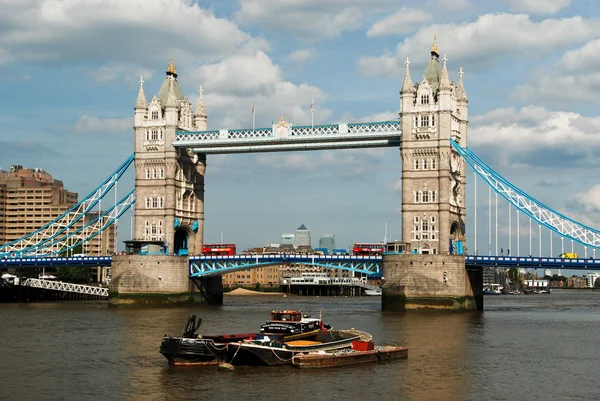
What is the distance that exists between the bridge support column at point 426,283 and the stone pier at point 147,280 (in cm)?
2695

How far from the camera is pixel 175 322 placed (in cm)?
8206

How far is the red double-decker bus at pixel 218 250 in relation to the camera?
4660 inches

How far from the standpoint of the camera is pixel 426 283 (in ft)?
320

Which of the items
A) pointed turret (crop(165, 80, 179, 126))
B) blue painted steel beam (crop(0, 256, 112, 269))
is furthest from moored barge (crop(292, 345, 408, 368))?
blue painted steel beam (crop(0, 256, 112, 269))

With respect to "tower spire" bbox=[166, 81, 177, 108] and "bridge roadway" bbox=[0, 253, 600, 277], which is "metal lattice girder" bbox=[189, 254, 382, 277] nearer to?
"bridge roadway" bbox=[0, 253, 600, 277]

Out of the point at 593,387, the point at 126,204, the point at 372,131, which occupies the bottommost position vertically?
the point at 593,387

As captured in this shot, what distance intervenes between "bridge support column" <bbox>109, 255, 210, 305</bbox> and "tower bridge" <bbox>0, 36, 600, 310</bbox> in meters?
0.13

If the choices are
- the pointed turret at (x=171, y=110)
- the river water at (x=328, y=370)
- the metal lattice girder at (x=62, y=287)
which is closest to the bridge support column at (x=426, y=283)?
the river water at (x=328, y=370)

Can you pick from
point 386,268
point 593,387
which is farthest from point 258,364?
point 386,268

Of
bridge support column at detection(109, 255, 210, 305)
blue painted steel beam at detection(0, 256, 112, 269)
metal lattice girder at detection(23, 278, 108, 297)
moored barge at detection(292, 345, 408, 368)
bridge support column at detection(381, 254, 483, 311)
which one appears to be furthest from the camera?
metal lattice girder at detection(23, 278, 108, 297)

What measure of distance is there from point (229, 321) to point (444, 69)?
38.0 metres

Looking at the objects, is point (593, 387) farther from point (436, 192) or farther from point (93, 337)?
point (436, 192)

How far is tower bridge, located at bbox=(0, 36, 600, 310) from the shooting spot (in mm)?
98812

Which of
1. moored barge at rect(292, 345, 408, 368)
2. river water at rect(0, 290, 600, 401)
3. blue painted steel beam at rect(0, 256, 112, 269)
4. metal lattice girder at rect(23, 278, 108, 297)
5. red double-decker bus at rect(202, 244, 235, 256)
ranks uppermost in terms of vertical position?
red double-decker bus at rect(202, 244, 235, 256)
